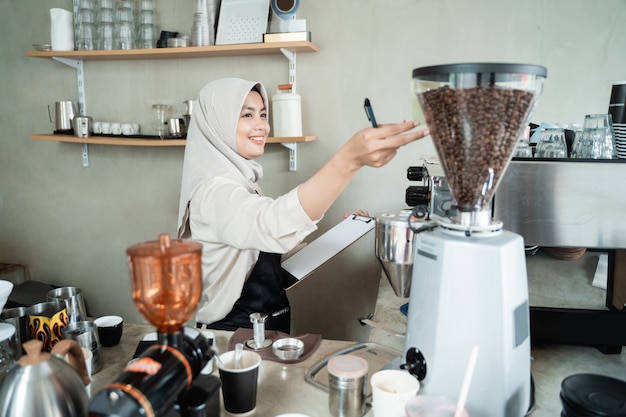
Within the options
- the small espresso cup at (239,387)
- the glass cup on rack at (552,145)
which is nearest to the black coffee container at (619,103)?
the glass cup on rack at (552,145)

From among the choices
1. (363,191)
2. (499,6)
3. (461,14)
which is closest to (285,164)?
(363,191)

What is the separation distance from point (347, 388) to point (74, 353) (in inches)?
20.2

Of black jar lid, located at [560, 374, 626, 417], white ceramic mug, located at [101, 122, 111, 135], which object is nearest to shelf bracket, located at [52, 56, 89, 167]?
white ceramic mug, located at [101, 122, 111, 135]

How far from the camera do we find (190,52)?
94.8 inches

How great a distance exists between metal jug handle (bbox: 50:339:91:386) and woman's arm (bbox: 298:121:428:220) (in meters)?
0.62

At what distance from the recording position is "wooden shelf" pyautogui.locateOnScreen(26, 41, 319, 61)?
2.26 meters

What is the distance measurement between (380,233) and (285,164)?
1.59 metres

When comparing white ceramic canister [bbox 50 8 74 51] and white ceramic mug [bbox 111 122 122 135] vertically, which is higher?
white ceramic canister [bbox 50 8 74 51]

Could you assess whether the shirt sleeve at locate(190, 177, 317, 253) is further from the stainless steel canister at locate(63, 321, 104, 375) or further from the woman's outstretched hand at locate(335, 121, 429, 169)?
the stainless steel canister at locate(63, 321, 104, 375)

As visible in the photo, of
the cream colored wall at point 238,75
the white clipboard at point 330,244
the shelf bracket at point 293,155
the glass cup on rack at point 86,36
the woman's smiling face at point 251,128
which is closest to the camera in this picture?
the white clipboard at point 330,244

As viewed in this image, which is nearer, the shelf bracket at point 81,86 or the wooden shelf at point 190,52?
the wooden shelf at point 190,52

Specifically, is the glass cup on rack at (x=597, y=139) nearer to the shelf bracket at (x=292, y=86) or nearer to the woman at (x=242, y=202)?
the woman at (x=242, y=202)

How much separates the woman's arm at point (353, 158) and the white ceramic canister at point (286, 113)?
3.92ft

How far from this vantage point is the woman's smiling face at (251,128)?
5.80 feet
